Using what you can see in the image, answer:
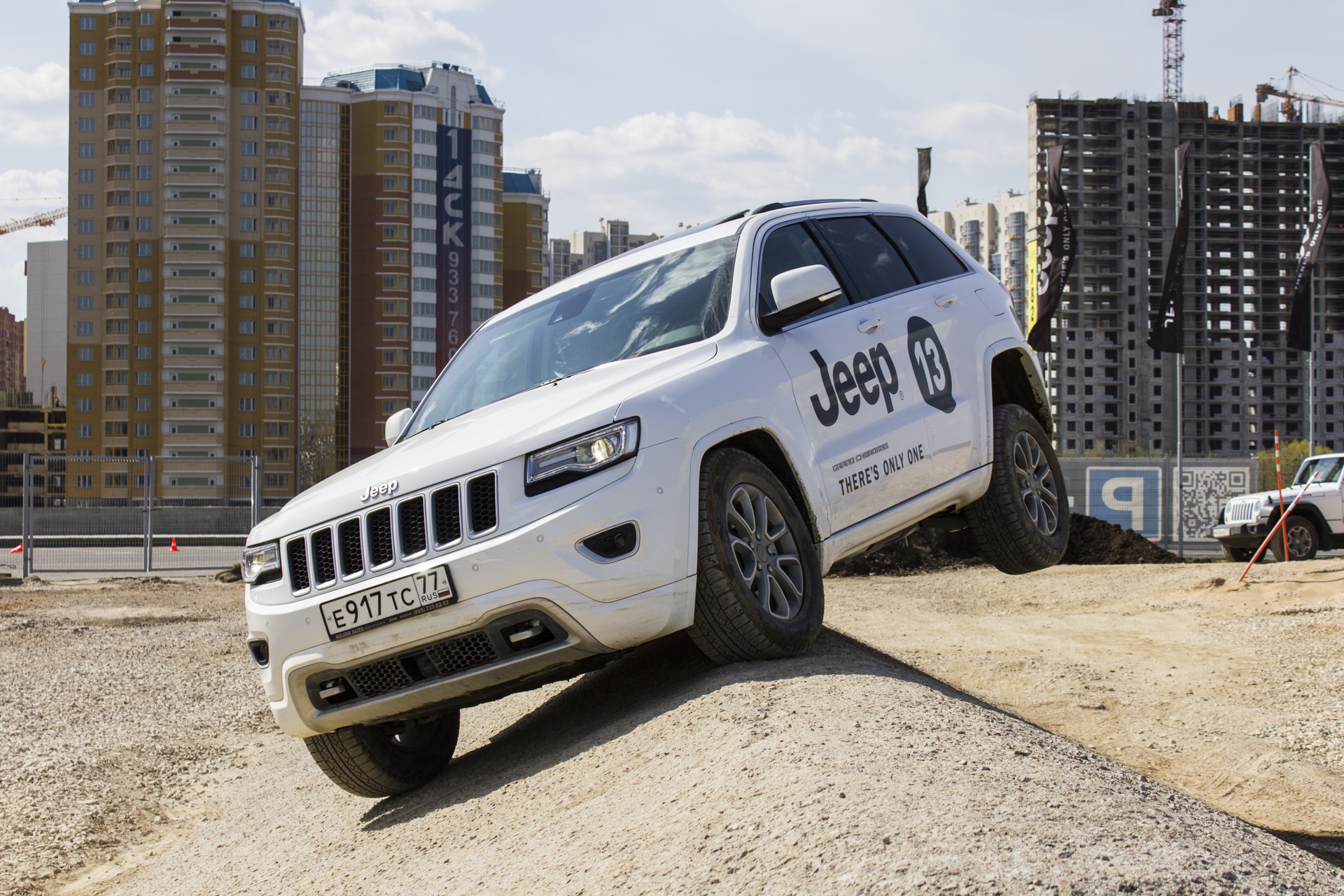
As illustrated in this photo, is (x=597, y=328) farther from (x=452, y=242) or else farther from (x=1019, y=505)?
(x=452, y=242)

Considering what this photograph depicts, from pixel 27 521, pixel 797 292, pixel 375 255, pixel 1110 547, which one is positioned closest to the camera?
pixel 797 292

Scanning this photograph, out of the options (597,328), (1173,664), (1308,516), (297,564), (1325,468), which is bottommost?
(1173,664)

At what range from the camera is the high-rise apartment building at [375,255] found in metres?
91.4

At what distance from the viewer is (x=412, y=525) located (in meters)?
4.16

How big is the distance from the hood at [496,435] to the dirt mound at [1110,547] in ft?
57.1

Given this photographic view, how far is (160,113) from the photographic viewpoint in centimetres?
8588

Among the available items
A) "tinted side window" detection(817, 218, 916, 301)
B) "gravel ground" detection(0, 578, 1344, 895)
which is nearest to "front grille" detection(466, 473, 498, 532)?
"gravel ground" detection(0, 578, 1344, 895)

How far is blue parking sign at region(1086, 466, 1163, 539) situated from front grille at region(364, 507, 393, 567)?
79.1 ft

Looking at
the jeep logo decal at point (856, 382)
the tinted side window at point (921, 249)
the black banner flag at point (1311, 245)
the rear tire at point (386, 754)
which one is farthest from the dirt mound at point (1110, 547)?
the rear tire at point (386, 754)

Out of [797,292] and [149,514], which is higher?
[797,292]

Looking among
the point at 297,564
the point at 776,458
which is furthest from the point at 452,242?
the point at 297,564

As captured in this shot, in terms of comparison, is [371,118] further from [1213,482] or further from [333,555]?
[333,555]

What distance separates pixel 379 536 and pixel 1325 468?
21071 mm

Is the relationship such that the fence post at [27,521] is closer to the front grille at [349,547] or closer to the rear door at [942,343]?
the rear door at [942,343]
